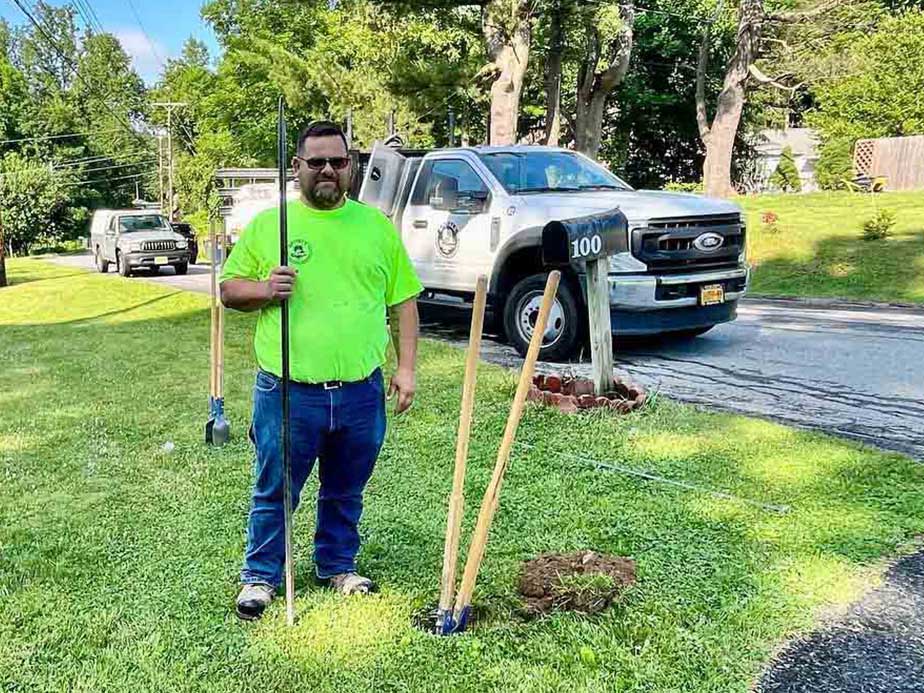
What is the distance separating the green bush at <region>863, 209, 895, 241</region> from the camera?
16.4 metres

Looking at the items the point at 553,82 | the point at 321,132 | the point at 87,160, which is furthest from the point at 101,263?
the point at 87,160

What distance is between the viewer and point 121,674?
2.72 m

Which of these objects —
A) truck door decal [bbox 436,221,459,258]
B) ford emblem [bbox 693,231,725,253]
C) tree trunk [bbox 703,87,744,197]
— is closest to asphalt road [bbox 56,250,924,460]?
truck door decal [bbox 436,221,459,258]

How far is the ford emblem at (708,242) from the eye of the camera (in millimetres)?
7777

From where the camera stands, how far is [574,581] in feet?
10.5

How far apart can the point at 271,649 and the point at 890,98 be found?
1177 inches

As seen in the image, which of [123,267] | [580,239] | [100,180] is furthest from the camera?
[100,180]

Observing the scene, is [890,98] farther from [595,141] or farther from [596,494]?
[596,494]

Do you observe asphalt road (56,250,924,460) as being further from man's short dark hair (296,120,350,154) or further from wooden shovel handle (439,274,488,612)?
Result: man's short dark hair (296,120,350,154)

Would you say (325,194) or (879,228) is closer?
(325,194)

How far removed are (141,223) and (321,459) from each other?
23231 mm

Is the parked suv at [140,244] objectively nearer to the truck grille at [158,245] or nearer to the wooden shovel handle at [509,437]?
the truck grille at [158,245]

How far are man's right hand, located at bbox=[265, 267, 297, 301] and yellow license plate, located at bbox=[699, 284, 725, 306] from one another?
5668 millimetres

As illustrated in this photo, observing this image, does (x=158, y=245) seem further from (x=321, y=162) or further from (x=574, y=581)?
(x=574, y=581)
